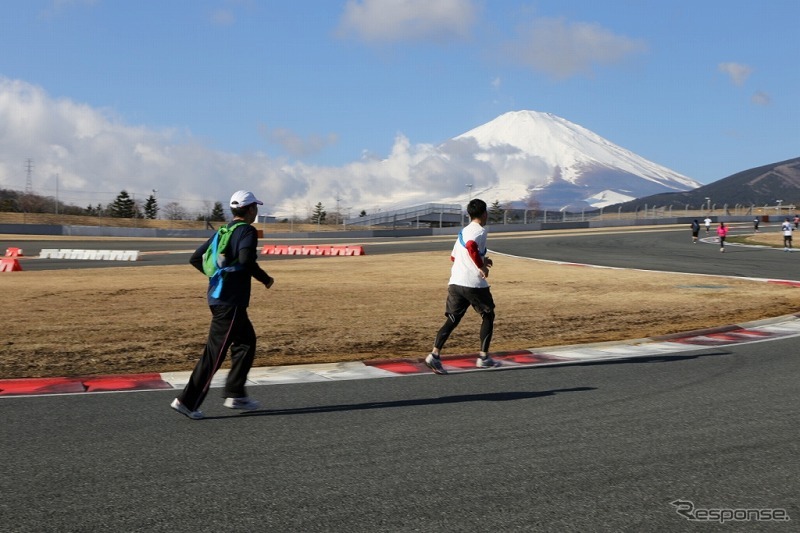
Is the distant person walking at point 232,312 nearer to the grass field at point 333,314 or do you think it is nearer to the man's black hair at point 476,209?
the grass field at point 333,314

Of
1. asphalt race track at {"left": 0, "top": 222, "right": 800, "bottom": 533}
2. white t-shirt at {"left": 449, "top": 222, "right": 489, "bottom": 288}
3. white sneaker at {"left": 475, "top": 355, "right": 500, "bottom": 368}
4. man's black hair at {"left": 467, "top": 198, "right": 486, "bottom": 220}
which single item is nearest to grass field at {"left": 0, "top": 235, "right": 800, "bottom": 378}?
white sneaker at {"left": 475, "top": 355, "right": 500, "bottom": 368}

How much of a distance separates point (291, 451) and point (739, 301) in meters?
13.7

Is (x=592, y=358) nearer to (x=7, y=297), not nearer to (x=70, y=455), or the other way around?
(x=70, y=455)

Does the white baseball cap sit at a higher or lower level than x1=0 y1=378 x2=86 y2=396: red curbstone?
higher

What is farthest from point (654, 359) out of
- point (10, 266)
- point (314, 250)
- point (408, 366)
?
point (314, 250)

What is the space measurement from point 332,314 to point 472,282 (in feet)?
19.9

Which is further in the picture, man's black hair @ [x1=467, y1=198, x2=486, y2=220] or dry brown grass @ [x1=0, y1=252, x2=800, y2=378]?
dry brown grass @ [x1=0, y1=252, x2=800, y2=378]

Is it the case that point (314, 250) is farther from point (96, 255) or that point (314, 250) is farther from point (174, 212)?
point (174, 212)

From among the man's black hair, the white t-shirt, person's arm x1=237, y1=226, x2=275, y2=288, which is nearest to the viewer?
person's arm x1=237, y1=226, x2=275, y2=288

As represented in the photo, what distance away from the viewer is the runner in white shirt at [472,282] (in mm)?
8500

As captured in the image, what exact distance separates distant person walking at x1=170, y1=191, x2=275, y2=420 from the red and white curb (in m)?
1.31

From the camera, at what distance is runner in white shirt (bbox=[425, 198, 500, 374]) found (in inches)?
335

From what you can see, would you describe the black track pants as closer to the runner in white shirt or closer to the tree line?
the runner in white shirt

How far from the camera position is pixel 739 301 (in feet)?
53.9
